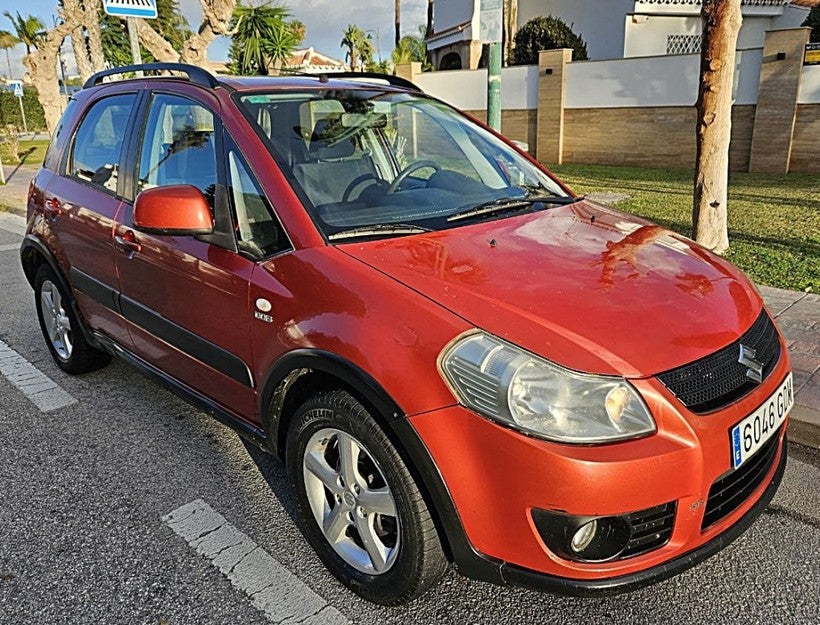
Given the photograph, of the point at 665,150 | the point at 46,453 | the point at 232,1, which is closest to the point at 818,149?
the point at 665,150

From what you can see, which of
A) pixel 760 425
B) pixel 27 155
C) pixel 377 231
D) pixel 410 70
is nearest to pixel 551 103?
pixel 410 70

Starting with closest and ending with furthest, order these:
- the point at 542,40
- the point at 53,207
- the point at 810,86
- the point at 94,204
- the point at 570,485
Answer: the point at 570,485, the point at 94,204, the point at 53,207, the point at 810,86, the point at 542,40

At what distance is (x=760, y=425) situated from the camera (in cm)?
206

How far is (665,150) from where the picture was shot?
14.6m

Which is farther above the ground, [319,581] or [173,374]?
[173,374]

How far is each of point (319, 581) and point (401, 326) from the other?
42.9 inches

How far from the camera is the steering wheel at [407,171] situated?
9.28ft

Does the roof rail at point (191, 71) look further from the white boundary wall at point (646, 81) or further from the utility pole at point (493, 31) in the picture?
Result: the white boundary wall at point (646, 81)

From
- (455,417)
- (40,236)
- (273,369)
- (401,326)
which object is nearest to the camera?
(455,417)

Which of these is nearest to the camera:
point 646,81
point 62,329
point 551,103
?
point 62,329

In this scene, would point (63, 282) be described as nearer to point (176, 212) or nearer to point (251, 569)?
point (176, 212)

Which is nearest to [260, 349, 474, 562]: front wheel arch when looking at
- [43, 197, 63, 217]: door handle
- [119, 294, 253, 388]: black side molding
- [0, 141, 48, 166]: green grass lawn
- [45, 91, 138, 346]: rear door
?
[119, 294, 253, 388]: black side molding

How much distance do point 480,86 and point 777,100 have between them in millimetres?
7571

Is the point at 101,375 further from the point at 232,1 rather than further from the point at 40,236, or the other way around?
the point at 232,1
